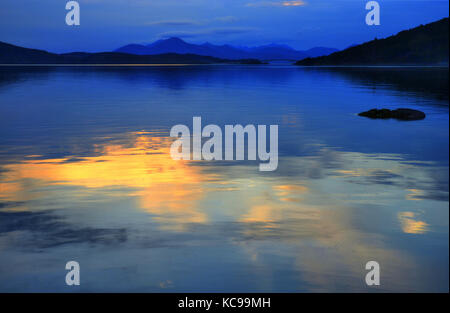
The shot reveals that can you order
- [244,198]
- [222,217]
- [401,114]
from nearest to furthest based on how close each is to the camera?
[222,217]
[244,198]
[401,114]

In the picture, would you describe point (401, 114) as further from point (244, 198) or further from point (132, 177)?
point (244, 198)

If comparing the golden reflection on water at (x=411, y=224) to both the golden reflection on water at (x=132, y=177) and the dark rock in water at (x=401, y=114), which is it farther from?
the dark rock in water at (x=401, y=114)

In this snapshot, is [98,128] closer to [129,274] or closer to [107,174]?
[107,174]

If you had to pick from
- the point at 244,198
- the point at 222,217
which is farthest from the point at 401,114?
the point at 222,217

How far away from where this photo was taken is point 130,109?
41.8m

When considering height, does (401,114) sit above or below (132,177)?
above

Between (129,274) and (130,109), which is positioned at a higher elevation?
(130,109)

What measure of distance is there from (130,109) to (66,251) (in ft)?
107

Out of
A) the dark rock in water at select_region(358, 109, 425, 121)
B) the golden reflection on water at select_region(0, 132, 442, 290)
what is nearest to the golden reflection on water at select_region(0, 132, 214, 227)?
the golden reflection on water at select_region(0, 132, 442, 290)

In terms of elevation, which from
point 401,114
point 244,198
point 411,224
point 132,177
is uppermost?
point 401,114

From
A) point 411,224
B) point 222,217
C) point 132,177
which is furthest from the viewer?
point 132,177

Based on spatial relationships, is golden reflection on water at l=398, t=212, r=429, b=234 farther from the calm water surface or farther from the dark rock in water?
the dark rock in water

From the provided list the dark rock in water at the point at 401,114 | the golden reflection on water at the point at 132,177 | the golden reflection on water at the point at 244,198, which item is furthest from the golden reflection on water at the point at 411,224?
the dark rock in water at the point at 401,114
